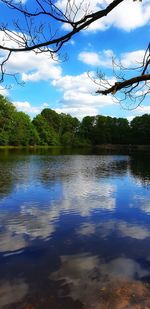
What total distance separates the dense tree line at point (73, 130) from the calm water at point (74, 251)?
88.9 m

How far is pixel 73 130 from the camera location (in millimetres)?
162625

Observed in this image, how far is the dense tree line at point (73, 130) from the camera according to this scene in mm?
110938

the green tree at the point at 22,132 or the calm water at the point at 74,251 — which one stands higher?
the green tree at the point at 22,132

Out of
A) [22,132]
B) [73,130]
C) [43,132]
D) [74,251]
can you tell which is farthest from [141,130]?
[74,251]

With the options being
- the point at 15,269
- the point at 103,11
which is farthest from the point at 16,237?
the point at 103,11

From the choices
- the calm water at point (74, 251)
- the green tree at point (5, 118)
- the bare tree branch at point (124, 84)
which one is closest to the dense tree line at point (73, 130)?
the green tree at point (5, 118)

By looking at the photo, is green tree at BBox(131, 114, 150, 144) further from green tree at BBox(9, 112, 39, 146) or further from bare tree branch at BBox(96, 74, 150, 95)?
bare tree branch at BBox(96, 74, 150, 95)

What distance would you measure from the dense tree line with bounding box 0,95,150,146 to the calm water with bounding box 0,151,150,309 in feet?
292

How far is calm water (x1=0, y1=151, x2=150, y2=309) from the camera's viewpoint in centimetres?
711

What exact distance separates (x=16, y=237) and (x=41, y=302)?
471 cm

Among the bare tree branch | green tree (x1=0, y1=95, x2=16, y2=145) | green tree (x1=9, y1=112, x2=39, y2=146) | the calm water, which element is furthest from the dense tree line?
the bare tree branch

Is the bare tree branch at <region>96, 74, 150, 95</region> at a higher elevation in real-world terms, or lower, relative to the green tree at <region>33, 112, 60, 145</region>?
lower

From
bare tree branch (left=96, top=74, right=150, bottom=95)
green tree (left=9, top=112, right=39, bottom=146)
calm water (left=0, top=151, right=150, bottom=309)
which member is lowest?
calm water (left=0, top=151, right=150, bottom=309)

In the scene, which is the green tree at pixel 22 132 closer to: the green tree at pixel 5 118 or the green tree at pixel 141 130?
the green tree at pixel 5 118
